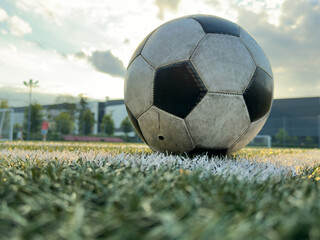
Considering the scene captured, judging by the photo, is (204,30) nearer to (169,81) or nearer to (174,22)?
(174,22)

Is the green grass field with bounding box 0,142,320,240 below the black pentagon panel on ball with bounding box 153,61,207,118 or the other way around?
below

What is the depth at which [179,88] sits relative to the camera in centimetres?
299

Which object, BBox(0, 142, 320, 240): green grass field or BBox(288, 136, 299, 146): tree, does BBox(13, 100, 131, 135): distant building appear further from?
BBox(0, 142, 320, 240): green grass field

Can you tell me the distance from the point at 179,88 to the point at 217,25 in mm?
947

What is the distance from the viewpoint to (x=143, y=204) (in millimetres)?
1152

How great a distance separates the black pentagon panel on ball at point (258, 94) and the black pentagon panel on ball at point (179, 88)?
1.91 ft

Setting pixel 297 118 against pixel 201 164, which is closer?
pixel 201 164

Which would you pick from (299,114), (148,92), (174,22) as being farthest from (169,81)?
A: (299,114)

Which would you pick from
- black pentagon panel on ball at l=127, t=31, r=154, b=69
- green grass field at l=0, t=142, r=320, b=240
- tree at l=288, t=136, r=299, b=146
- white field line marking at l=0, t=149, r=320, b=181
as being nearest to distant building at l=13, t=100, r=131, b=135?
tree at l=288, t=136, r=299, b=146

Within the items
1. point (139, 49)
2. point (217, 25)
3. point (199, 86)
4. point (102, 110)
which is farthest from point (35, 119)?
point (199, 86)

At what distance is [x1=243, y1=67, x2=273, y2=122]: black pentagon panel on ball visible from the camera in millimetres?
3153

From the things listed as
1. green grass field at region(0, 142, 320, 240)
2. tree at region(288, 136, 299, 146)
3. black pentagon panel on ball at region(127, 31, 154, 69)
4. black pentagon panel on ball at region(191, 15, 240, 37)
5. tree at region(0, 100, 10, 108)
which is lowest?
tree at region(288, 136, 299, 146)

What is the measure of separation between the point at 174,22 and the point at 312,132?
4758cm

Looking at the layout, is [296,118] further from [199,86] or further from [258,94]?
[199,86]
